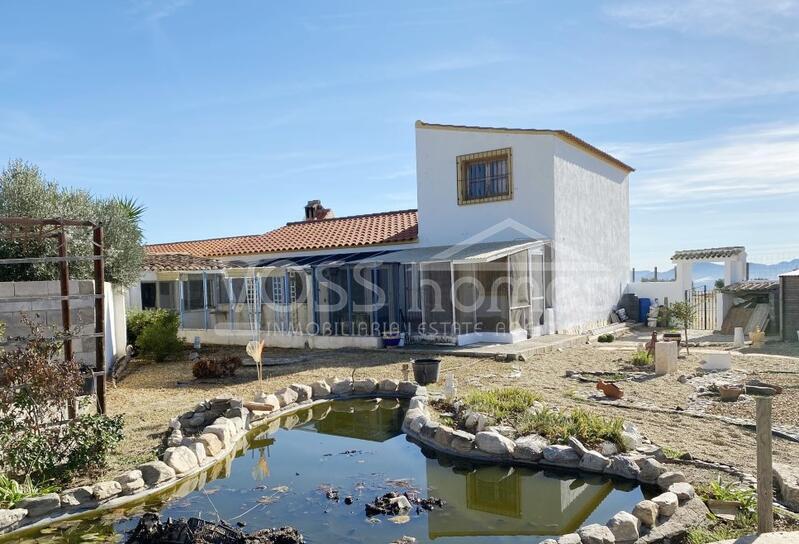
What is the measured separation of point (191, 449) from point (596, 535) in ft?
17.1

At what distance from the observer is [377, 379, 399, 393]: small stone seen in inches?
478

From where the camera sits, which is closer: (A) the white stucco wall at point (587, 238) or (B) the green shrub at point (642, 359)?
(B) the green shrub at point (642, 359)

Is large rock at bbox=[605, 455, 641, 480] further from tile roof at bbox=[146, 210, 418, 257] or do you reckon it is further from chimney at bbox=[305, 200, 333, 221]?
chimney at bbox=[305, 200, 333, 221]

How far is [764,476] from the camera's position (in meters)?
5.03

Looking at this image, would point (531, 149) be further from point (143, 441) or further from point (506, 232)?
point (143, 441)

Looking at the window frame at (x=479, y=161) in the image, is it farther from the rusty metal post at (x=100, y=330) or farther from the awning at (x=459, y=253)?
the rusty metal post at (x=100, y=330)

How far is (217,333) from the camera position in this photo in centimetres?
2064

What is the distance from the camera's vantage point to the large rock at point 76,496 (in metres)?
6.40

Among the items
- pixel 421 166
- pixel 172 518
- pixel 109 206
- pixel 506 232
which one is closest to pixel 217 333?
pixel 109 206

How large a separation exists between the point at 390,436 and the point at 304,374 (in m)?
5.06

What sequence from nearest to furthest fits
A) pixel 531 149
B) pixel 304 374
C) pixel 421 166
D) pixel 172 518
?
1. pixel 172 518
2. pixel 304 374
3. pixel 531 149
4. pixel 421 166

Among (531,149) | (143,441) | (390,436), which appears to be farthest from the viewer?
(531,149)

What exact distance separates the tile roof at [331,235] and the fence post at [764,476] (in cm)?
1584

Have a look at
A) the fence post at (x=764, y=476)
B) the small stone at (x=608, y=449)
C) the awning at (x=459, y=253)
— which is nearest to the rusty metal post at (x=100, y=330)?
the small stone at (x=608, y=449)
